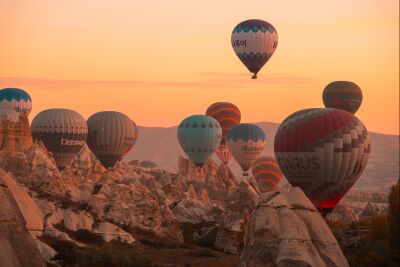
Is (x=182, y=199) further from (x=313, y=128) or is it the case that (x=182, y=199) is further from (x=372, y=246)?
(x=372, y=246)

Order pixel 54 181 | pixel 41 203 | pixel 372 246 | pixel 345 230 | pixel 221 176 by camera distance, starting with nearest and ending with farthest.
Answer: pixel 372 246, pixel 345 230, pixel 41 203, pixel 54 181, pixel 221 176

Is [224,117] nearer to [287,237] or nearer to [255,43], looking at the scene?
[255,43]

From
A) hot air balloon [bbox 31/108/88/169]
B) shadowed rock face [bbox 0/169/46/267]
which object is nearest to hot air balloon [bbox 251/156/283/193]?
hot air balloon [bbox 31/108/88/169]

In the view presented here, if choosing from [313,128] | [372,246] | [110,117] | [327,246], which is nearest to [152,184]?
[110,117]

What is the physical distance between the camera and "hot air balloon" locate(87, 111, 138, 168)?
10800 centimetres

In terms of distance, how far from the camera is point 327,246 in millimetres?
43125

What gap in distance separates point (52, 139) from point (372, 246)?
165 ft

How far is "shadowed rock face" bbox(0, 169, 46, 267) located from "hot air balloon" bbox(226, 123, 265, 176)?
82.4 m

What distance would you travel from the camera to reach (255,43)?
336 ft

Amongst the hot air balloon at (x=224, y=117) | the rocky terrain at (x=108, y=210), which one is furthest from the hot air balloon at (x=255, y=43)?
the hot air balloon at (x=224, y=117)

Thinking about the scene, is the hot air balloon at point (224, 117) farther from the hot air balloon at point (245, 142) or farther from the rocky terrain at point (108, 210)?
the rocky terrain at point (108, 210)

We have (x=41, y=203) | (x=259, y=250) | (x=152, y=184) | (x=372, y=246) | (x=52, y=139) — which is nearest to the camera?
(x=259, y=250)

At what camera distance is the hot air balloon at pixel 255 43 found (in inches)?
4033

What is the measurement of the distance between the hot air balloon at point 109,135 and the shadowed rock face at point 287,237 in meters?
64.5
